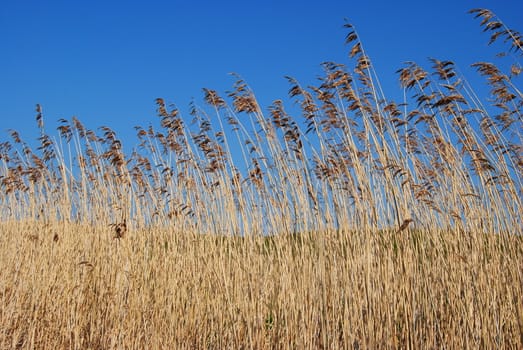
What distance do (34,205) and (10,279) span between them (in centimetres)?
115

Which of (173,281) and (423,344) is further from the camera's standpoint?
(173,281)

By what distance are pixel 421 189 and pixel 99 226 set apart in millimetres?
3393

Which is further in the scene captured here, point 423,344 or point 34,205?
point 34,205

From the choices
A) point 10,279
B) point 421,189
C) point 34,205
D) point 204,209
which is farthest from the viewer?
point 34,205

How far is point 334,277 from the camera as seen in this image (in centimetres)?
311

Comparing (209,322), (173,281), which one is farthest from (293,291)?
(173,281)

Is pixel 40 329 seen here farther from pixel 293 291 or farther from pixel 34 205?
pixel 293 291

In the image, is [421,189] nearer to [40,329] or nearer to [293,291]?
[293,291]

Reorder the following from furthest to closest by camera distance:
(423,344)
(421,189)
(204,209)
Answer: (204,209) < (421,189) < (423,344)

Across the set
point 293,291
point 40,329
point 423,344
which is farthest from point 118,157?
point 423,344

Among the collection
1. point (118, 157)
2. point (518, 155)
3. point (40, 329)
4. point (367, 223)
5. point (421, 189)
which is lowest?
point (40, 329)

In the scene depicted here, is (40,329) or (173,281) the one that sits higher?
(173,281)

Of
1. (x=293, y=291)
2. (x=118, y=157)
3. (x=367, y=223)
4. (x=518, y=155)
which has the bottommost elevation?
(x=293, y=291)

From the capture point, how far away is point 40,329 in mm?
4695
